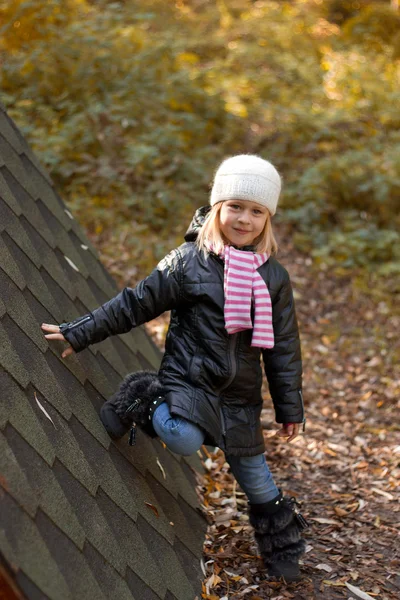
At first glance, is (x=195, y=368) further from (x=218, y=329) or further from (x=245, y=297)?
(x=245, y=297)

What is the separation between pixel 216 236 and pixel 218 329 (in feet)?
1.28

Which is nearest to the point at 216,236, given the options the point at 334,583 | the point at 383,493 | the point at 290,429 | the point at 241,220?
the point at 241,220

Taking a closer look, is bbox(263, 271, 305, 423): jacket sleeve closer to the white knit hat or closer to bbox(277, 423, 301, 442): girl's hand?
bbox(277, 423, 301, 442): girl's hand

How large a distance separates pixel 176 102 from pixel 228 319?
6.78 meters

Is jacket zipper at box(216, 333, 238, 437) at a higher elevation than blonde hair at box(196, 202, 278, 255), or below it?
below

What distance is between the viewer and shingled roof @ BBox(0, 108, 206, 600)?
1739 millimetres

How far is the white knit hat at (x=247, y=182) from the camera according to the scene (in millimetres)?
2723

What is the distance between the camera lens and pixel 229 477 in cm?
387

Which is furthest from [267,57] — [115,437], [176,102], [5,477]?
[5,477]

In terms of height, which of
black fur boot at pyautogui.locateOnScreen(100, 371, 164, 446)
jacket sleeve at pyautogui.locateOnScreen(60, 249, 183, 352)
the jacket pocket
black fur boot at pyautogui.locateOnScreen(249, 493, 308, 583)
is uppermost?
jacket sleeve at pyautogui.locateOnScreen(60, 249, 183, 352)

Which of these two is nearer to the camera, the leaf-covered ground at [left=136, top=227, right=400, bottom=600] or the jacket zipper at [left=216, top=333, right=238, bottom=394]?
the jacket zipper at [left=216, top=333, right=238, bottom=394]

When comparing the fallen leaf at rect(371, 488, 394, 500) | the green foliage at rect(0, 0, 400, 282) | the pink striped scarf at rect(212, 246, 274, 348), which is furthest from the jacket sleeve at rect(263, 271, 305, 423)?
the green foliage at rect(0, 0, 400, 282)

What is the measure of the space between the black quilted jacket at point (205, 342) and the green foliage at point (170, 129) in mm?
3840

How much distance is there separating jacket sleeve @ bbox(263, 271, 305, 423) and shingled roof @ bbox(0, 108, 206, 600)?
654 millimetres
